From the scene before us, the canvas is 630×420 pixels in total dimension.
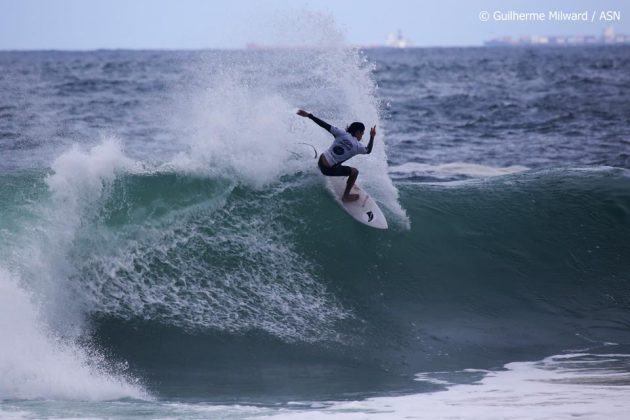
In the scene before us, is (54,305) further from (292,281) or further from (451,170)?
(451,170)

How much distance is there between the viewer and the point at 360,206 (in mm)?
11344

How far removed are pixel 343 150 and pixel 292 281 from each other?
1.79 meters

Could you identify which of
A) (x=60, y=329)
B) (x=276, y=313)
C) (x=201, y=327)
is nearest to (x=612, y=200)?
(x=276, y=313)

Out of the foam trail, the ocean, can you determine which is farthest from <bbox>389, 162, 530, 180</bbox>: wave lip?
the foam trail

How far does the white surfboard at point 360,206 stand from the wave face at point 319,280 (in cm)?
15

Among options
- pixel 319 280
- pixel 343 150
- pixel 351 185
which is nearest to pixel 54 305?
pixel 319 280

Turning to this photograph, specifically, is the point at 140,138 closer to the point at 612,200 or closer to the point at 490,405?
the point at 612,200

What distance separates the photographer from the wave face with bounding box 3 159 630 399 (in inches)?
356

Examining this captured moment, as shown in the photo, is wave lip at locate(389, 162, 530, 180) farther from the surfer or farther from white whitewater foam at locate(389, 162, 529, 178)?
the surfer

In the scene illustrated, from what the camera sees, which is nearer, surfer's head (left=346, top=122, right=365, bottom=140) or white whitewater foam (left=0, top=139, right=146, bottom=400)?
white whitewater foam (left=0, top=139, right=146, bottom=400)

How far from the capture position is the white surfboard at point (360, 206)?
1132 centimetres

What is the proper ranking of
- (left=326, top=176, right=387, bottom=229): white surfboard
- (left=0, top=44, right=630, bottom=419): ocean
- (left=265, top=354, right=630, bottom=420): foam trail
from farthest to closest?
1. (left=326, top=176, right=387, bottom=229): white surfboard
2. (left=0, top=44, right=630, bottom=419): ocean
3. (left=265, top=354, right=630, bottom=420): foam trail

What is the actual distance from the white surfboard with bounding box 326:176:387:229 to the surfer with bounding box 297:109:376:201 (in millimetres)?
279

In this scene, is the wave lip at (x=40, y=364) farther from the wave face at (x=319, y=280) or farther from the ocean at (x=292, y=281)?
the wave face at (x=319, y=280)
